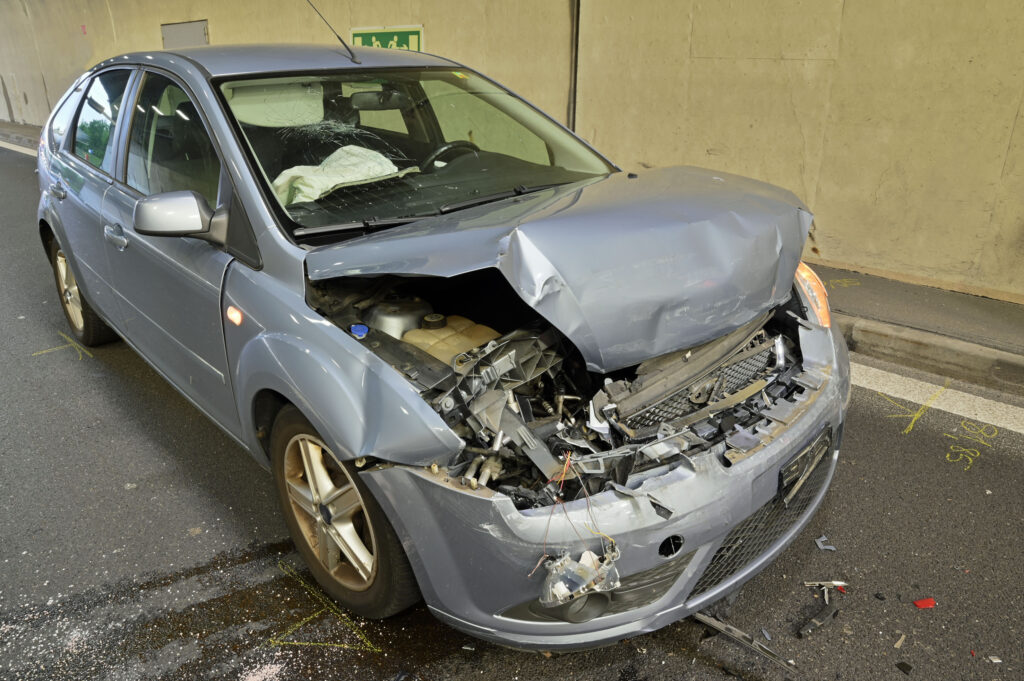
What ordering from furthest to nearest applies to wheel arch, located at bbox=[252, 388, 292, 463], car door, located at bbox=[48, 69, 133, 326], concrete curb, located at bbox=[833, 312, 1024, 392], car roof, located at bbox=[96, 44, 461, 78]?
concrete curb, located at bbox=[833, 312, 1024, 392] → car door, located at bbox=[48, 69, 133, 326] → car roof, located at bbox=[96, 44, 461, 78] → wheel arch, located at bbox=[252, 388, 292, 463]

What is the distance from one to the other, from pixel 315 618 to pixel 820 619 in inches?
66.8

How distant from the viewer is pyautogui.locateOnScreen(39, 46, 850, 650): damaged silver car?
1.99m

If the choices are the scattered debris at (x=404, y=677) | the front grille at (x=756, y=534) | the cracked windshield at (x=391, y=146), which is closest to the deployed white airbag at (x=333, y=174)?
the cracked windshield at (x=391, y=146)

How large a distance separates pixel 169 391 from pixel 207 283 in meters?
1.66

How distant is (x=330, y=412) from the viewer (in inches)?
84.0

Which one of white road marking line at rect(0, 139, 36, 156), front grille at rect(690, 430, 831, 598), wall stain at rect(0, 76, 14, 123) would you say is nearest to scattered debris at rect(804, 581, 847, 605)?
front grille at rect(690, 430, 831, 598)

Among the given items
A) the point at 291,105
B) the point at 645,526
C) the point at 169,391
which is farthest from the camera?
the point at 169,391

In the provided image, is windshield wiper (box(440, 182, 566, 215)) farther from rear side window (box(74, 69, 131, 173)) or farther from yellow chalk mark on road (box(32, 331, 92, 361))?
yellow chalk mark on road (box(32, 331, 92, 361))

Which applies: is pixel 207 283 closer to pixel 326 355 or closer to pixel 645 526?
pixel 326 355

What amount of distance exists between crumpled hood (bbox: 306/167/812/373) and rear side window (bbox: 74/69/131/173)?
195cm

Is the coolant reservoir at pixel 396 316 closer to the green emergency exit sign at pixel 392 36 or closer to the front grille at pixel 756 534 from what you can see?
the front grille at pixel 756 534

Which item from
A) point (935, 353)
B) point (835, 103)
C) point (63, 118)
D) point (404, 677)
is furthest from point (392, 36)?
point (404, 677)

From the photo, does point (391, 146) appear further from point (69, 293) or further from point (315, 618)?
point (69, 293)

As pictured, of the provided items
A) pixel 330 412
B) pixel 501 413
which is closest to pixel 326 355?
pixel 330 412
